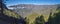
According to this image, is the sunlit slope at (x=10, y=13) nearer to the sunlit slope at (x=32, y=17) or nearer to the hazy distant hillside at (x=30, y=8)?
the hazy distant hillside at (x=30, y=8)

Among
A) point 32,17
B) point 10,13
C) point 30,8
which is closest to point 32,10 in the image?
point 30,8

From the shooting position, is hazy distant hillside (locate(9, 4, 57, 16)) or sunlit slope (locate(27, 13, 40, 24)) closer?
sunlit slope (locate(27, 13, 40, 24))

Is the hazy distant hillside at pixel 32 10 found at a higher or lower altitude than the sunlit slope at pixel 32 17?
higher

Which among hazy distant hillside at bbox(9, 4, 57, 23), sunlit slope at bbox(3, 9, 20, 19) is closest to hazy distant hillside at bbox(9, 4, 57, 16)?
hazy distant hillside at bbox(9, 4, 57, 23)

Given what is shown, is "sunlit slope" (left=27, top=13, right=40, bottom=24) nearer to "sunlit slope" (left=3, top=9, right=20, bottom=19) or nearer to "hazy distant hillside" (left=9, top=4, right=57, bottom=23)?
"hazy distant hillside" (left=9, top=4, right=57, bottom=23)

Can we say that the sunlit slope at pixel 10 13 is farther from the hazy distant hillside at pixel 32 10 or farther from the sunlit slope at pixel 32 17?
the sunlit slope at pixel 32 17

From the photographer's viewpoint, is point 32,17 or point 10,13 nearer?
point 32,17

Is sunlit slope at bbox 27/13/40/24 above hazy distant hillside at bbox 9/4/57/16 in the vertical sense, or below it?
below

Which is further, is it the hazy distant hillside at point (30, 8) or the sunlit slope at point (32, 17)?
the hazy distant hillside at point (30, 8)

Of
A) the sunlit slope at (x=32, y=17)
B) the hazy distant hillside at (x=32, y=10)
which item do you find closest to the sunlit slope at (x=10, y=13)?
the hazy distant hillside at (x=32, y=10)

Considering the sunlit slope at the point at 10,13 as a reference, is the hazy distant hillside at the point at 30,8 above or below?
above

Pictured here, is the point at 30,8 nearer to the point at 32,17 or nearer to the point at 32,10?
the point at 32,10
